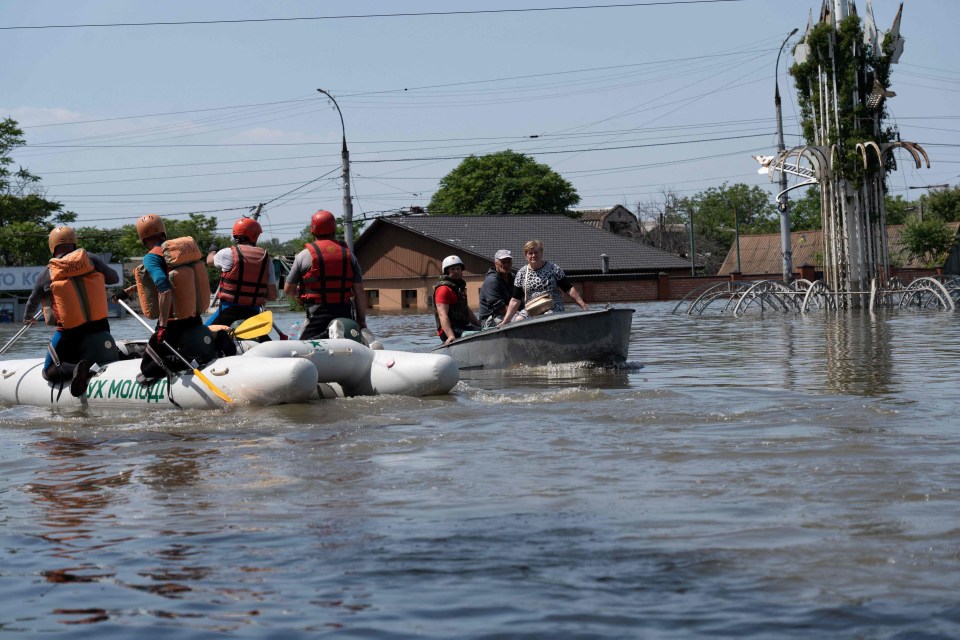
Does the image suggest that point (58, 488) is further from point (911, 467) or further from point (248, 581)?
point (911, 467)

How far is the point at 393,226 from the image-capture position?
65.1 meters

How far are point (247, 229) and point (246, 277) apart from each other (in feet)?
1.40

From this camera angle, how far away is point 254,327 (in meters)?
10.8

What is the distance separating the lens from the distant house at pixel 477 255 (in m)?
62.7

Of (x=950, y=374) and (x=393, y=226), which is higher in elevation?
(x=393, y=226)

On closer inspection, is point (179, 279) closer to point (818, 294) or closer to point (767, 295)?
point (818, 294)

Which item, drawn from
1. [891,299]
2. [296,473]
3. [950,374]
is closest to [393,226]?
[891,299]

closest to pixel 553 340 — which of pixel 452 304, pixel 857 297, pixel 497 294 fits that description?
pixel 497 294

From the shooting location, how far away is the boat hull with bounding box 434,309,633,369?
13562mm

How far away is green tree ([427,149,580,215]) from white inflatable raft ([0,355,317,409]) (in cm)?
7354

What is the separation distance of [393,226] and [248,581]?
60.7 meters

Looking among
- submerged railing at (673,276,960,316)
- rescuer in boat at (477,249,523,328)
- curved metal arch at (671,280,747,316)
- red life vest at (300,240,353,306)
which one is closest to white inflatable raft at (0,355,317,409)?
red life vest at (300,240,353,306)

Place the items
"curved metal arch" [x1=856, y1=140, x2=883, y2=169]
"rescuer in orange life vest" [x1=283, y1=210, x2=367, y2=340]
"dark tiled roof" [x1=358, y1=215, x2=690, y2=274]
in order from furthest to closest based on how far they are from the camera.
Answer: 1. "dark tiled roof" [x1=358, y1=215, x2=690, y2=274]
2. "curved metal arch" [x1=856, y1=140, x2=883, y2=169]
3. "rescuer in orange life vest" [x1=283, y1=210, x2=367, y2=340]

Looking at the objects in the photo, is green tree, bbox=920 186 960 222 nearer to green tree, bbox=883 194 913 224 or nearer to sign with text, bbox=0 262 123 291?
green tree, bbox=883 194 913 224
